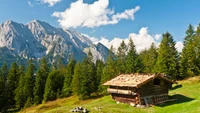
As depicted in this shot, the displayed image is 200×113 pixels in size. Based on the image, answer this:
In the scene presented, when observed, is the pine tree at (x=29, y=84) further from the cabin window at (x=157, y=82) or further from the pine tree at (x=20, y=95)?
the cabin window at (x=157, y=82)

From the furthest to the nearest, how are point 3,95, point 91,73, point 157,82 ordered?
point 91,73
point 3,95
point 157,82

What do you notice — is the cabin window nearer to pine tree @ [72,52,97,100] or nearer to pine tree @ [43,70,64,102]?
pine tree @ [72,52,97,100]

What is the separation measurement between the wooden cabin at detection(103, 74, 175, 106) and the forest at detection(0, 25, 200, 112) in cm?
2556

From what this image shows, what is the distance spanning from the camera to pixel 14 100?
76.5m

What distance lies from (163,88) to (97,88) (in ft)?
132

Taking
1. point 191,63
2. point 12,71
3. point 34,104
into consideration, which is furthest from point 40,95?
point 191,63

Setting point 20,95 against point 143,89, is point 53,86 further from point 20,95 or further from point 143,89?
point 143,89

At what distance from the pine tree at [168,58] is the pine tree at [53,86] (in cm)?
3527

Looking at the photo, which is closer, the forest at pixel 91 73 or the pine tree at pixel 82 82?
the forest at pixel 91 73

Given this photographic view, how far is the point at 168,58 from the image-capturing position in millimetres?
61156

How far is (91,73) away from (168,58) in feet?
87.9

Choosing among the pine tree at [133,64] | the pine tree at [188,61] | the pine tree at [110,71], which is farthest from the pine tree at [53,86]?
the pine tree at [188,61]

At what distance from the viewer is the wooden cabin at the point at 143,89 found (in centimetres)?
3225

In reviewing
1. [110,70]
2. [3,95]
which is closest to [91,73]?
[110,70]
